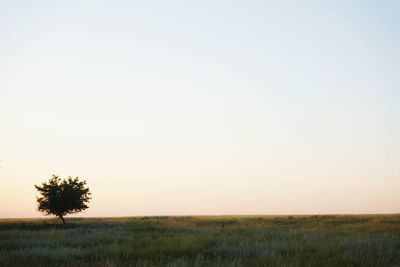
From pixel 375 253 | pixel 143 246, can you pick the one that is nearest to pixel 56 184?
pixel 143 246

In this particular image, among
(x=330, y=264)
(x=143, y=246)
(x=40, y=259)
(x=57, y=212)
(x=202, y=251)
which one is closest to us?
(x=330, y=264)

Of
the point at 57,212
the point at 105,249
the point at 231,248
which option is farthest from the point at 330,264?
the point at 57,212

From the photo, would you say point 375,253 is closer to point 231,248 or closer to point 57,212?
point 231,248

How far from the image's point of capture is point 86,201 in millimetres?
56969

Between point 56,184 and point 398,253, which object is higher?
point 56,184

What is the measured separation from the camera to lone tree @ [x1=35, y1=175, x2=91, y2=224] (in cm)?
5459

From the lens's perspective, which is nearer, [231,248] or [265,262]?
[265,262]

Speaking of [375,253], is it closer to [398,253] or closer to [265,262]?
[398,253]

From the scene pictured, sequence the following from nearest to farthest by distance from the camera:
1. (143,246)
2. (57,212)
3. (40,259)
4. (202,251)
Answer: (40,259) → (202,251) → (143,246) → (57,212)

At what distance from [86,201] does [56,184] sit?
4.35 meters

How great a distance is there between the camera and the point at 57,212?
55.1m

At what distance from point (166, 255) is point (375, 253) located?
20.2ft

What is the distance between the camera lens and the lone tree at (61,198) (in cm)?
5459

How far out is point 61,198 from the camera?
179 ft
